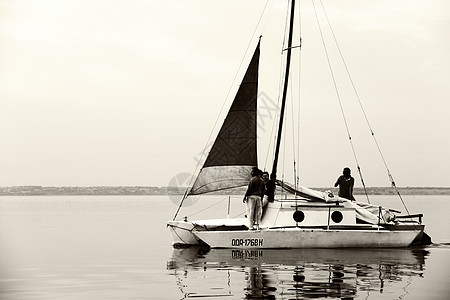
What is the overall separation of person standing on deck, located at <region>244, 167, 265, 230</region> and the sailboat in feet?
1.41

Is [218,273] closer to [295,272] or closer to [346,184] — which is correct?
[295,272]

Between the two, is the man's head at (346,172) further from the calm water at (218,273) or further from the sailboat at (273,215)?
the calm water at (218,273)

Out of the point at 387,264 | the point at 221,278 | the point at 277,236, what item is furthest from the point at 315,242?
the point at 221,278

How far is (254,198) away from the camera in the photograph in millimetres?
24953

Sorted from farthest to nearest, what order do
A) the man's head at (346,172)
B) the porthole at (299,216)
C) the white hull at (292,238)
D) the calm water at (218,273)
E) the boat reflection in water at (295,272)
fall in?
the man's head at (346,172) → the porthole at (299,216) → the white hull at (292,238) → the calm water at (218,273) → the boat reflection in water at (295,272)

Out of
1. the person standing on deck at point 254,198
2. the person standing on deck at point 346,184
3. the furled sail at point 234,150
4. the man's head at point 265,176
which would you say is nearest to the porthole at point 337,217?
the person standing on deck at point 346,184

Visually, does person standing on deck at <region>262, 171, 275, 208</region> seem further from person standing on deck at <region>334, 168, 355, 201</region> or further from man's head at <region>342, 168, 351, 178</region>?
man's head at <region>342, 168, 351, 178</region>

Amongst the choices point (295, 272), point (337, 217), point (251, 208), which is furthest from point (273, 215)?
point (295, 272)

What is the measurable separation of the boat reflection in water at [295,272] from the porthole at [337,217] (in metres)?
1.07

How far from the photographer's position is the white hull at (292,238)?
24719mm

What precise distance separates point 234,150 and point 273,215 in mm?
2760

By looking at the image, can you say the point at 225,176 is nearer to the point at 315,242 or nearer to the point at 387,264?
the point at 315,242

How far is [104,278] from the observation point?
19.6m

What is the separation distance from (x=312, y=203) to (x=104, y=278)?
882 cm
